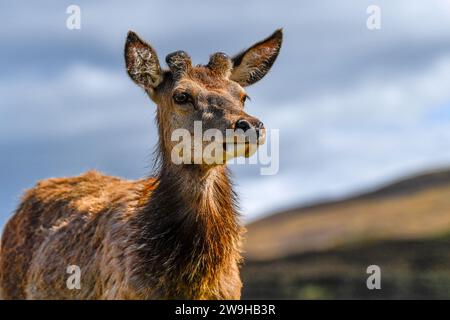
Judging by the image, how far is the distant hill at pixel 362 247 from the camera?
43.9 metres

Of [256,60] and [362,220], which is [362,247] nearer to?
[362,220]

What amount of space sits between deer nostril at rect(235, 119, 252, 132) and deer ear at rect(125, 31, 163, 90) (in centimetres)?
230

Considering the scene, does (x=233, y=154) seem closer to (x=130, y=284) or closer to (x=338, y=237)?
(x=130, y=284)

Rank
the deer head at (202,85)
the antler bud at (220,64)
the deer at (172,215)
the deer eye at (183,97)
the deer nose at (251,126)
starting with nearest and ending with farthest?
the deer nose at (251,126) < the deer head at (202,85) < the deer at (172,215) < the deer eye at (183,97) < the antler bud at (220,64)

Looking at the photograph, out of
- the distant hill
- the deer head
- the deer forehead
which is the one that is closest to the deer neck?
the deer head

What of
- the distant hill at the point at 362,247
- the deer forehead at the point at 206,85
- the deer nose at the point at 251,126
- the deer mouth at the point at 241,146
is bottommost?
the deer mouth at the point at 241,146

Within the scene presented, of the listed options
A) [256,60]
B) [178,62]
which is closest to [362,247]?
[256,60]

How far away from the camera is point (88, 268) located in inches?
520

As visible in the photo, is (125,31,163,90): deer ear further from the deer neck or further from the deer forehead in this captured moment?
the deer neck

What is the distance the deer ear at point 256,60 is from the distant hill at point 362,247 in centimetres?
2774

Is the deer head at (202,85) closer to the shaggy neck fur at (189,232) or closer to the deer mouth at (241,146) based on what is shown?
the deer mouth at (241,146)

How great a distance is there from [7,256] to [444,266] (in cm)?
3455

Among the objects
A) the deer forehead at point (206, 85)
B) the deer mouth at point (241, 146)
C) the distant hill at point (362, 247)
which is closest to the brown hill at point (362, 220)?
the distant hill at point (362, 247)

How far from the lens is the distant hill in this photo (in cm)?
4391
